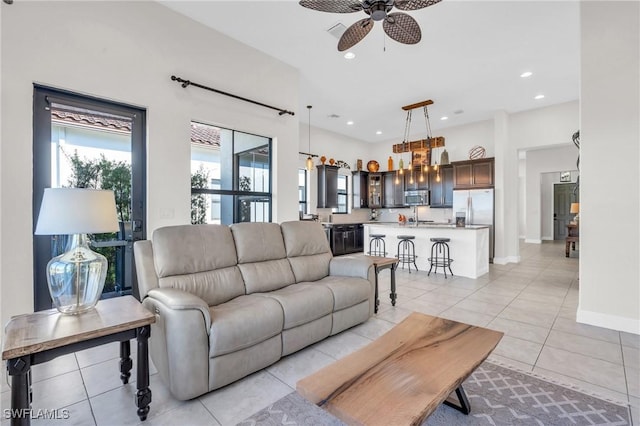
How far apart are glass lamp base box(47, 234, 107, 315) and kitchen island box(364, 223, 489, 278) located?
212 inches

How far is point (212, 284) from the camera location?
2.56 m

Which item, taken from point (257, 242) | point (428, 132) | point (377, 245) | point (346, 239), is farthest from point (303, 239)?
point (428, 132)

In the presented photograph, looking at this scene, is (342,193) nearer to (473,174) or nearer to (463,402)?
(473,174)

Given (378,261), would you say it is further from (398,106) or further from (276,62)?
(398,106)

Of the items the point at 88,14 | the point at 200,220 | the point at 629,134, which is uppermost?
the point at 88,14

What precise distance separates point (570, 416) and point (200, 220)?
12.6 feet

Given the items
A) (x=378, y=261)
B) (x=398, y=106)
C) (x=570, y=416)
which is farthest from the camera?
(x=398, y=106)

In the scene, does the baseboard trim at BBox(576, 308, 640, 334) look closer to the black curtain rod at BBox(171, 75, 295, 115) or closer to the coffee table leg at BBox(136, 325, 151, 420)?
the coffee table leg at BBox(136, 325, 151, 420)

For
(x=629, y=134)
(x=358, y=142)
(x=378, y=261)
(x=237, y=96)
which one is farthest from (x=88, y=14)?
(x=358, y=142)

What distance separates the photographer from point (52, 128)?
9.03 ft

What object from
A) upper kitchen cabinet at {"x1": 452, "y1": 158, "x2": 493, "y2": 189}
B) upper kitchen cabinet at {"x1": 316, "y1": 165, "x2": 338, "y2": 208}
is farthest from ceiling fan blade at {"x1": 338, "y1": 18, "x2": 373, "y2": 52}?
upper kitchen cabinet at {"x1": 452, "y1": 158, "x2": 493, "y2": 189}

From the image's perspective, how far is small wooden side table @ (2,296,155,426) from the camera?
1.34 meters

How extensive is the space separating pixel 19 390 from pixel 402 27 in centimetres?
354

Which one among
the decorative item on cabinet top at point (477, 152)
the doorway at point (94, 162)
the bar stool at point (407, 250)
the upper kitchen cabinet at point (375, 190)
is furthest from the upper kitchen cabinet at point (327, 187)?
the doorway at point (94, 162)
